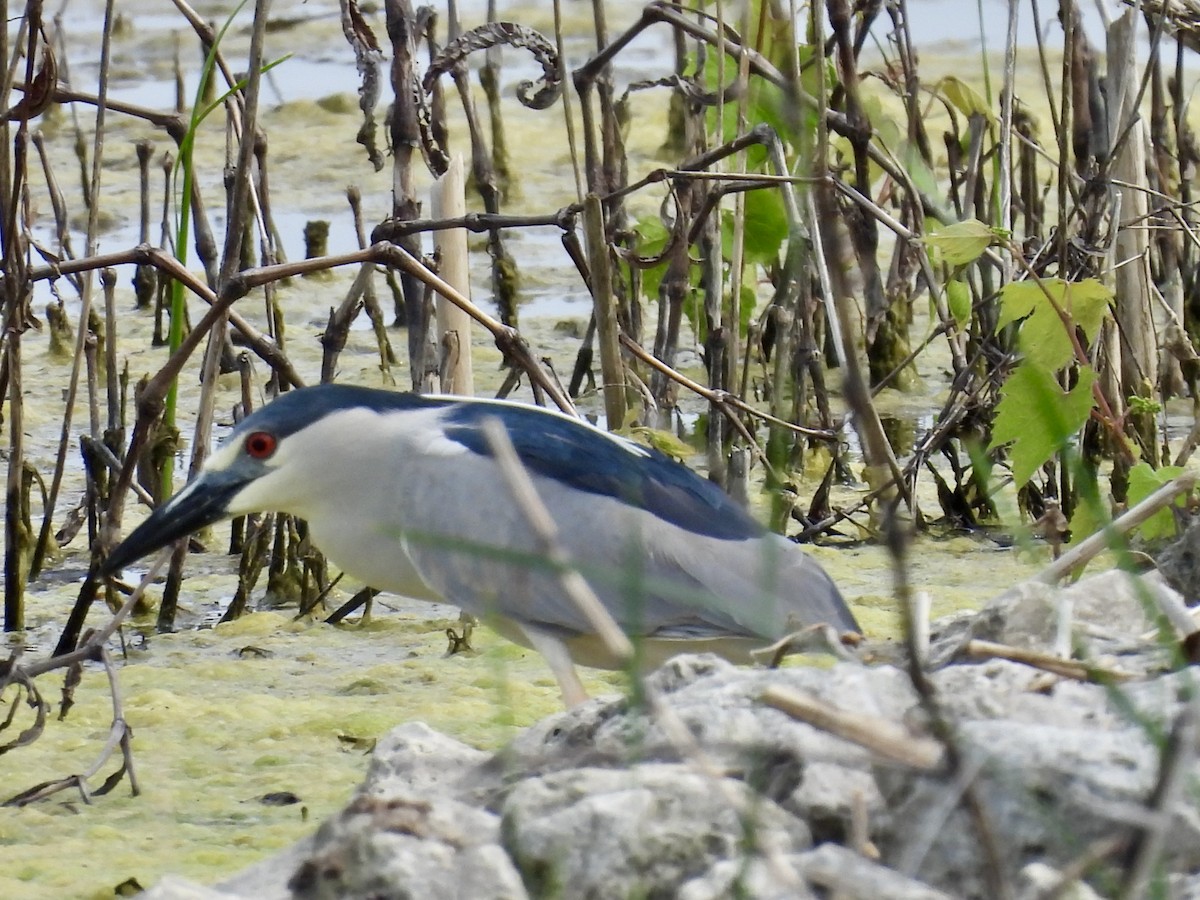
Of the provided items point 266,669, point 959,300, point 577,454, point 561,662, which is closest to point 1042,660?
point 561,662

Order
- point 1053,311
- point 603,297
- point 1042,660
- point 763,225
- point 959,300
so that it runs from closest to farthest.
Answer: point 1042,660
point 1053,311
point 603,297
point 959,300
point 763,225

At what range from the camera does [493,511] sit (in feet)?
9.08

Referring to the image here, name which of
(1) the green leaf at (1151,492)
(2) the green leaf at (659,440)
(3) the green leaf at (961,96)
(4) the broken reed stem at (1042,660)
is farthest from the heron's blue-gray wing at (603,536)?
(3) the green leaf at (961,96)

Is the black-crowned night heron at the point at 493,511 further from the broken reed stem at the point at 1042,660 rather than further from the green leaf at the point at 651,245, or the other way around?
the green leaf at the point at 651,245

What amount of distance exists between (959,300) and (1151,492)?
926 mm

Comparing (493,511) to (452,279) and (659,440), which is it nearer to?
(659,440)

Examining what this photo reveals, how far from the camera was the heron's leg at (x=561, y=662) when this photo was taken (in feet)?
8.71

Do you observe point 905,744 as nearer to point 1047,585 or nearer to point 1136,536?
point 1047,585

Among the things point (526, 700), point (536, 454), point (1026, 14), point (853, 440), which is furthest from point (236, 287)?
point (1026, 14)

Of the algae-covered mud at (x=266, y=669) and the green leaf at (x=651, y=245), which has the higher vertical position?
the green leaf at (x=651, y=245)

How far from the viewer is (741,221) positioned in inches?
147

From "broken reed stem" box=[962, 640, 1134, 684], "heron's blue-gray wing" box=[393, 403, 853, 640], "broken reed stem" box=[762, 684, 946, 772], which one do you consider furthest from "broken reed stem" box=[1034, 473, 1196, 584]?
"broken reed stem" box=[762, 684, 946, 772]

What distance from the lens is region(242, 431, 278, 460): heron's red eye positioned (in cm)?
284

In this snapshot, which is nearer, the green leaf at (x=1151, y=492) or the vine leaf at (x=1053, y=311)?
the green leaf at (x=1151, y=492)
